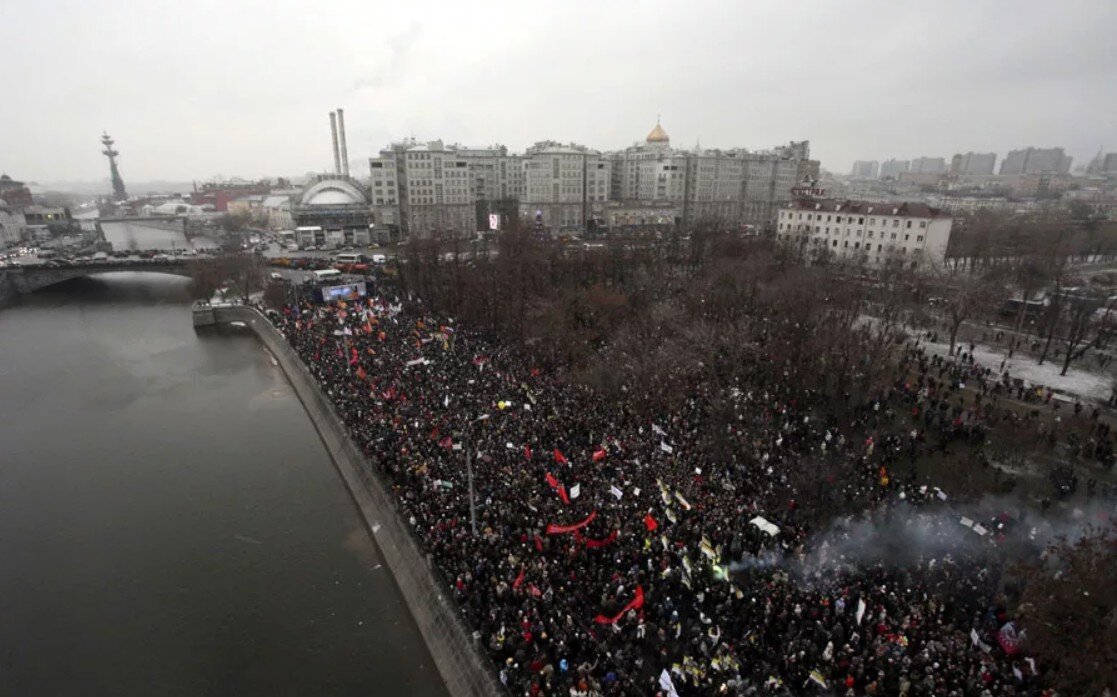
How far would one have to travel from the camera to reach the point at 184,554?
65.2 feet

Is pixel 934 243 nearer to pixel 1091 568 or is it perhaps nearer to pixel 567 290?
pixel 567 290

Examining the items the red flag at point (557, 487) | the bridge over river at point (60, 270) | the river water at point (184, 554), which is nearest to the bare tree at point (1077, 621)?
the red flag at point (557, 487)

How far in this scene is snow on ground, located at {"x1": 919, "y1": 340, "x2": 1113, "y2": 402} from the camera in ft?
90.0

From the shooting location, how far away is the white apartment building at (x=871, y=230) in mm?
54125

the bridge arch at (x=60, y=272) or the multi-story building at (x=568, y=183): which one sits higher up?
the multi-story building at (x=568, y=183)

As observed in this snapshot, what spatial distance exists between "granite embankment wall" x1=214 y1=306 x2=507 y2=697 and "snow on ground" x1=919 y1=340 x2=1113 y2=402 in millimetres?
29722

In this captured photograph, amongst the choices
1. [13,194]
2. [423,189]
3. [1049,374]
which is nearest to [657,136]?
[423,189]

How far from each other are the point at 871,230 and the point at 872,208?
2321 millimetres

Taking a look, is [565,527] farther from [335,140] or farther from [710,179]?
[335,140]

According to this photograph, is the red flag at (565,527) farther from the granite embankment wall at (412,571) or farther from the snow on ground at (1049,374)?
the snow on ground at (1049,374)

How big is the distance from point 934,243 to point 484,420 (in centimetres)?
5187

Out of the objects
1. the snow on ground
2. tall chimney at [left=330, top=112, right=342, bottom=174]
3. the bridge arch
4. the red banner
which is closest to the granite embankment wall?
the red banner

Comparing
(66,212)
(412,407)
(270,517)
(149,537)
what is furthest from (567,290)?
(66,212)

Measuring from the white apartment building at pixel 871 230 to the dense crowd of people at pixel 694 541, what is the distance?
33117 mm
